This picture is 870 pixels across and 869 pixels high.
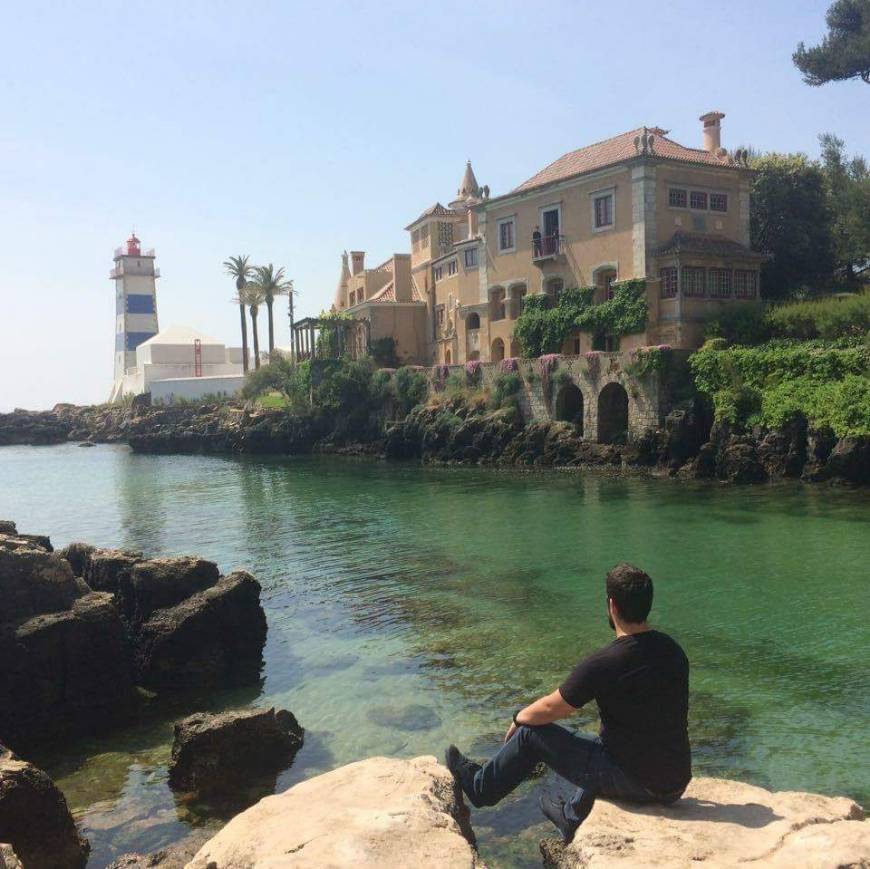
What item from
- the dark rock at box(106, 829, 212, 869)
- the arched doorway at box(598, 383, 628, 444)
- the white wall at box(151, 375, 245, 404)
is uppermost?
the white wall at box(151, 375, 245, 404)

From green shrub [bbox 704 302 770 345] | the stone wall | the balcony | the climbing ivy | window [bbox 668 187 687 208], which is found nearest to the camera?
green shrub [bbox 704 302 770 345]

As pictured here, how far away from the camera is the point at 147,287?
3989 inches

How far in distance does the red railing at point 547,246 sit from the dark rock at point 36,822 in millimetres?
44373

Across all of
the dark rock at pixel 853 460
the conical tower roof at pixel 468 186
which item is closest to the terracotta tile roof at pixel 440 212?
the conical tower roof at pixel 468 186

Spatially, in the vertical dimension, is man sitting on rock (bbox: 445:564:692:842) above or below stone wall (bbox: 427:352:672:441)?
below

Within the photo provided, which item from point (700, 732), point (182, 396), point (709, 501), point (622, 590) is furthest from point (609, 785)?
point (182, 396)

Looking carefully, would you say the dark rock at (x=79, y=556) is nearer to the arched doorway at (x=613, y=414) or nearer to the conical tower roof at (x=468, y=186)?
the arched doorway at (x=613, y=414)

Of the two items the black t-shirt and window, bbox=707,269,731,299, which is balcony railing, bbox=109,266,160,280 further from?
the black t-shirt

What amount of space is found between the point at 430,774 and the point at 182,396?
8317 centimetres

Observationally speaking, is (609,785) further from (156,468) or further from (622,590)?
(156,468)

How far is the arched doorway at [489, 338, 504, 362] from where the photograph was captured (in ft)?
175

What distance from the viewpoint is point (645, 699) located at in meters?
5.45

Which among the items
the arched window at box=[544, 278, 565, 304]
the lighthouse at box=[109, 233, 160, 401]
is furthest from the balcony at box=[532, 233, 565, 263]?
the lighthouse at box=[109, 233, 160, 401]

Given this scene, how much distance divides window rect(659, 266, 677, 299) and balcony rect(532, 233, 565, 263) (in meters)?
7.29
